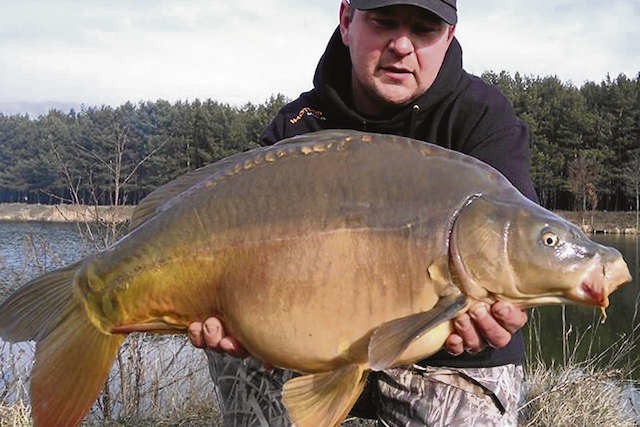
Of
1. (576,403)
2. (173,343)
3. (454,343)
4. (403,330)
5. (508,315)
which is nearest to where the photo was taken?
(403,330)

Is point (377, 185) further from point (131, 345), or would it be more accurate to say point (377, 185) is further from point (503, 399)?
point (131, 345)

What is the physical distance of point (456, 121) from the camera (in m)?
2.41

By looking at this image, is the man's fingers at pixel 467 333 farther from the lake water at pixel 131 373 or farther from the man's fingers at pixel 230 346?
the lake water at pixel 131 373

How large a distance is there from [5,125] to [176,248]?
159ft

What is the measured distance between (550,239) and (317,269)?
55 centimetres

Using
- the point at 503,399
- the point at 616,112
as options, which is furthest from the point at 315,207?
the point at 616,112

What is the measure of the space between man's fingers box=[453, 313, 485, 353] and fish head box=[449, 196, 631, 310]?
0.08 m

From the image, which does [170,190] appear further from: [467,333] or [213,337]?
[467,333]

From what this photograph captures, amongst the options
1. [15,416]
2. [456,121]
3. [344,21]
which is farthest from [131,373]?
[456,121]

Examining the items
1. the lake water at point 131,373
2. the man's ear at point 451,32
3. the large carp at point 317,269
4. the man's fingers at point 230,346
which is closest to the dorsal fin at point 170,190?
the large carp at point 317,269

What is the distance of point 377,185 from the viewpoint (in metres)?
1.77

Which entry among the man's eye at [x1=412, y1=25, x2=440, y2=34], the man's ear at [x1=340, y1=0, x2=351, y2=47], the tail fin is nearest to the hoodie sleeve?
the man's eye at [x1=412, y1=25, x2=440, y2=34]

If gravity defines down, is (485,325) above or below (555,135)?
below

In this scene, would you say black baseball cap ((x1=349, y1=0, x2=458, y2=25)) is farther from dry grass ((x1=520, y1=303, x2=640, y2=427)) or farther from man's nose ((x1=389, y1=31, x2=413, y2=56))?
dry grass ((x1=520, y1=303, x2=640, y2=427))
